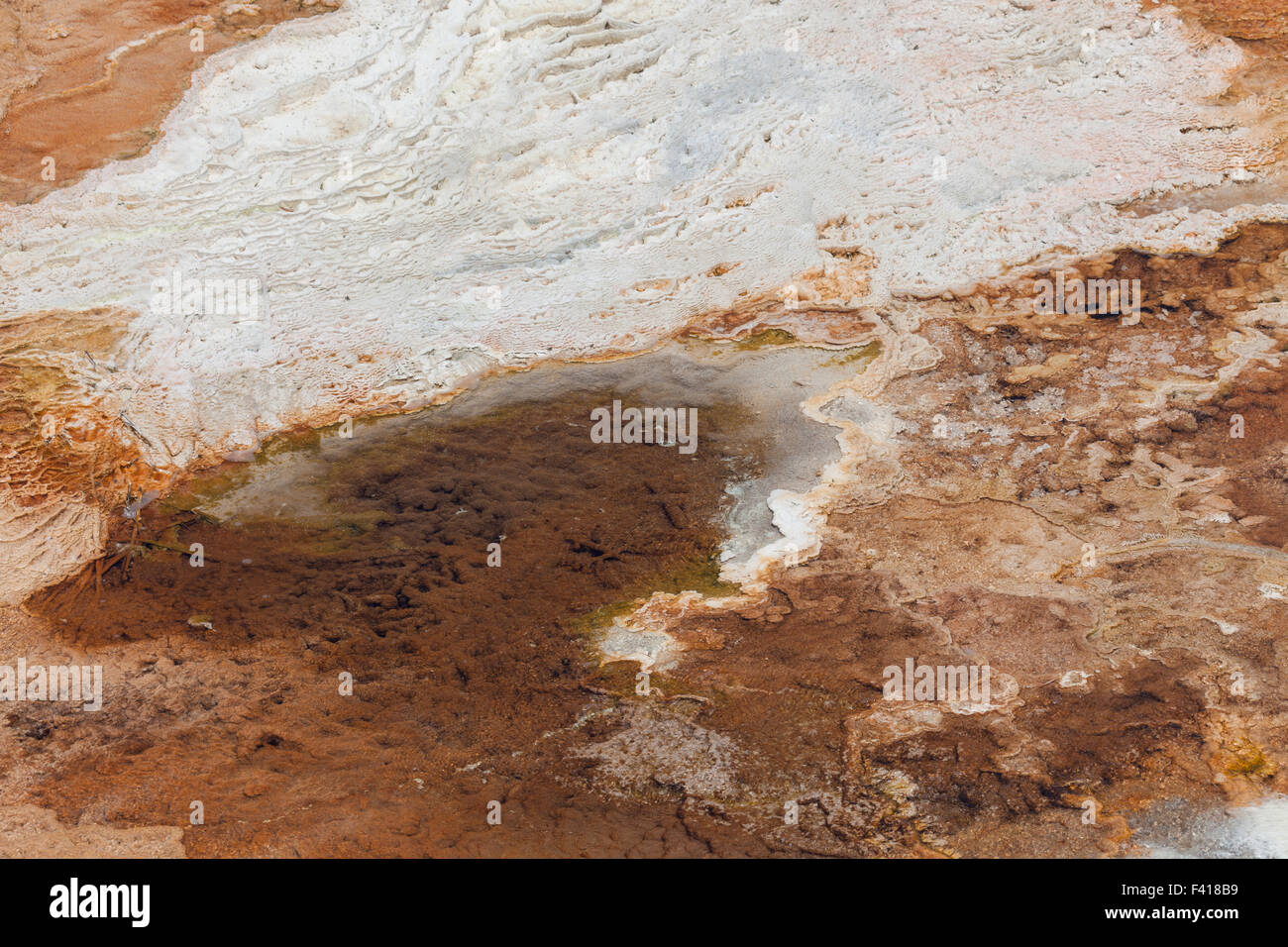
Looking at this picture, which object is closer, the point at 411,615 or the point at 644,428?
the point at 411,615

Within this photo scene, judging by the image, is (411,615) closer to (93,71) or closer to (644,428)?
(644,428)

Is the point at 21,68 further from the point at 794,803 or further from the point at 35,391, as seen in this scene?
the point at 794,803

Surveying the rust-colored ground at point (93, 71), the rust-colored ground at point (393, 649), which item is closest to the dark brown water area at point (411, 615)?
the rust-colored ground at point (393, 649)

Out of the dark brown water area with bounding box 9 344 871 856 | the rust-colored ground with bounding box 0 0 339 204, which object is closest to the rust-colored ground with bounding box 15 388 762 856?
the dark brown water area with bounding box 9 344 871 856

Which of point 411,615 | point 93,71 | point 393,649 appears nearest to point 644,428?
point 411,615

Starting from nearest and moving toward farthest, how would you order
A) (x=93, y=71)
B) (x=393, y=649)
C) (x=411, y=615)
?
(x=393, y=649) < (x=411, y=615) < (x=93, y=71)

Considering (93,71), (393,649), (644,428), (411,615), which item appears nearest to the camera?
(393,649)

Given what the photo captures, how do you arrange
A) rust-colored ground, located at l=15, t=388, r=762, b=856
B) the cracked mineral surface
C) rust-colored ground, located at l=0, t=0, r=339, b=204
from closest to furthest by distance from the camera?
rust-colored ground, located at l=15, t=388, r=762, b=856 < the cracked mineral surface < rust-colored ground, located at l=0, t=0, r=339, b=204

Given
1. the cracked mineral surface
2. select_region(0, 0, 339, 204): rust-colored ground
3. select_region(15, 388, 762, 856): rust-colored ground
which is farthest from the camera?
select_region(0, 0, 339, 204): rust-colored ground

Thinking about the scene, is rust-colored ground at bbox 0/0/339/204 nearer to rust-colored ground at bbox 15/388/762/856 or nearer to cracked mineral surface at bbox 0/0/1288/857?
cracked mineral surface at bbox 0/0/1288/857

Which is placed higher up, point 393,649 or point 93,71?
point 93,71

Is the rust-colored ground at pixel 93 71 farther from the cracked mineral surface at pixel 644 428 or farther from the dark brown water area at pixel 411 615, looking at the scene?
the dark brown water area at pixel 411 615
